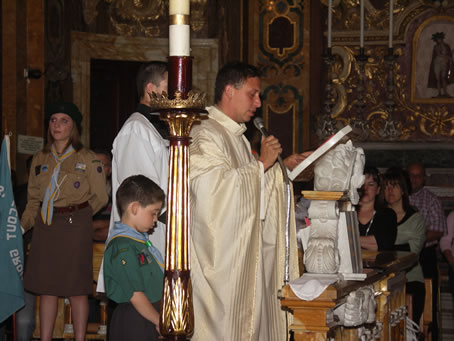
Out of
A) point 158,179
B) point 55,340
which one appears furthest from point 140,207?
point 55,340

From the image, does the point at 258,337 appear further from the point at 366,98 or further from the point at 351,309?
the point at 366,98

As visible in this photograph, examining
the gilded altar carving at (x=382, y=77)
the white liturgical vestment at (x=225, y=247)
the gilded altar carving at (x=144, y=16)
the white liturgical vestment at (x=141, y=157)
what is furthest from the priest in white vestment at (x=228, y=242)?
the gilded altar carving at (x=382, y=77)

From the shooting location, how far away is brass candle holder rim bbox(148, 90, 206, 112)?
10.1ft

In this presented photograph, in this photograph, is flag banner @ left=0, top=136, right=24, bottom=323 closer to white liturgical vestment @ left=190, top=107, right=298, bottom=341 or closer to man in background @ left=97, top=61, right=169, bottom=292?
man in background @ left=97, top=61, right=169, bottom=292

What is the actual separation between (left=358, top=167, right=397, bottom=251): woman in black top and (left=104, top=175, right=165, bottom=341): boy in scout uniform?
257cm

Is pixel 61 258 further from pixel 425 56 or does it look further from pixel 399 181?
pixel 425 56

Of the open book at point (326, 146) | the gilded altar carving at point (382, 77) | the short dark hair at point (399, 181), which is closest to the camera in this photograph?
the open book at point (326, 146)

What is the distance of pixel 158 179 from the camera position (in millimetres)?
4914

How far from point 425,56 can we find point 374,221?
5410mm

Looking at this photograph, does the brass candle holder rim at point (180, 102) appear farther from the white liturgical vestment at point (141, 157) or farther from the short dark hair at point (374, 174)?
the short dark hair at point (374, 174)

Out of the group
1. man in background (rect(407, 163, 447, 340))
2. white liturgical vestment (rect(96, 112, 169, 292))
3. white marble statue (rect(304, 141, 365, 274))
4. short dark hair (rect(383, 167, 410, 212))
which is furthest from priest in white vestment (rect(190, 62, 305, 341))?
man in background (rect(407, 163, 447, 340))

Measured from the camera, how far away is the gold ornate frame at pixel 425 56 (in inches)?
442

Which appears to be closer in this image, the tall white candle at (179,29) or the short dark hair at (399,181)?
the tall white candle at (179,29)

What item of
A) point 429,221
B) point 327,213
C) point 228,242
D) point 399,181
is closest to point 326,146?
point 327,213
